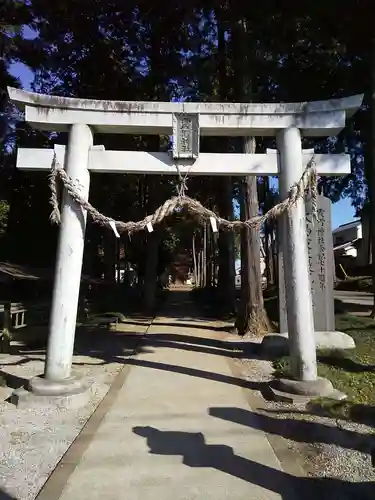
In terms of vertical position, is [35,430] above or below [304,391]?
below

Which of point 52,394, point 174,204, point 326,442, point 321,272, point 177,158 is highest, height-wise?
point 177,158

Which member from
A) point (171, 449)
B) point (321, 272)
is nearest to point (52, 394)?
point (171, 449)

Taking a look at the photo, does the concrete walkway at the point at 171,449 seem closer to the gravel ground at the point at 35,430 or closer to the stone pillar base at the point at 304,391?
the gravel ground at the point at 35,430

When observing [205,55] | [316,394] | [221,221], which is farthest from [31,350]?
[205,55]

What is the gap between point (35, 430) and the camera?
226 inches

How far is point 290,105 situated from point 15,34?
36.7 ft

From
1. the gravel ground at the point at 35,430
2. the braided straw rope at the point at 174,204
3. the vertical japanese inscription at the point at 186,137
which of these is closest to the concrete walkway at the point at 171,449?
the gravel ground at the point at 35,430

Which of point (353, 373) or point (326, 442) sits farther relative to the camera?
point (353, 373)

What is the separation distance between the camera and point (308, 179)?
7.27 metres

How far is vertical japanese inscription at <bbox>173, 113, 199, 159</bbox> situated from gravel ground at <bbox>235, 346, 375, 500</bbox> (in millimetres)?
3726

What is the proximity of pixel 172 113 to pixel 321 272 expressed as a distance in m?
5.71

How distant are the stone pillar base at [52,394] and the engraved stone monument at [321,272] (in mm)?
5593

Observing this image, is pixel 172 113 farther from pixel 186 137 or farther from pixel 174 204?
pixel 174 204

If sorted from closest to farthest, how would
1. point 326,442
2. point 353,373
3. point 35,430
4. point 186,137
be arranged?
point 326,442 < point 35,430 < point 186,137 < point 353,373
